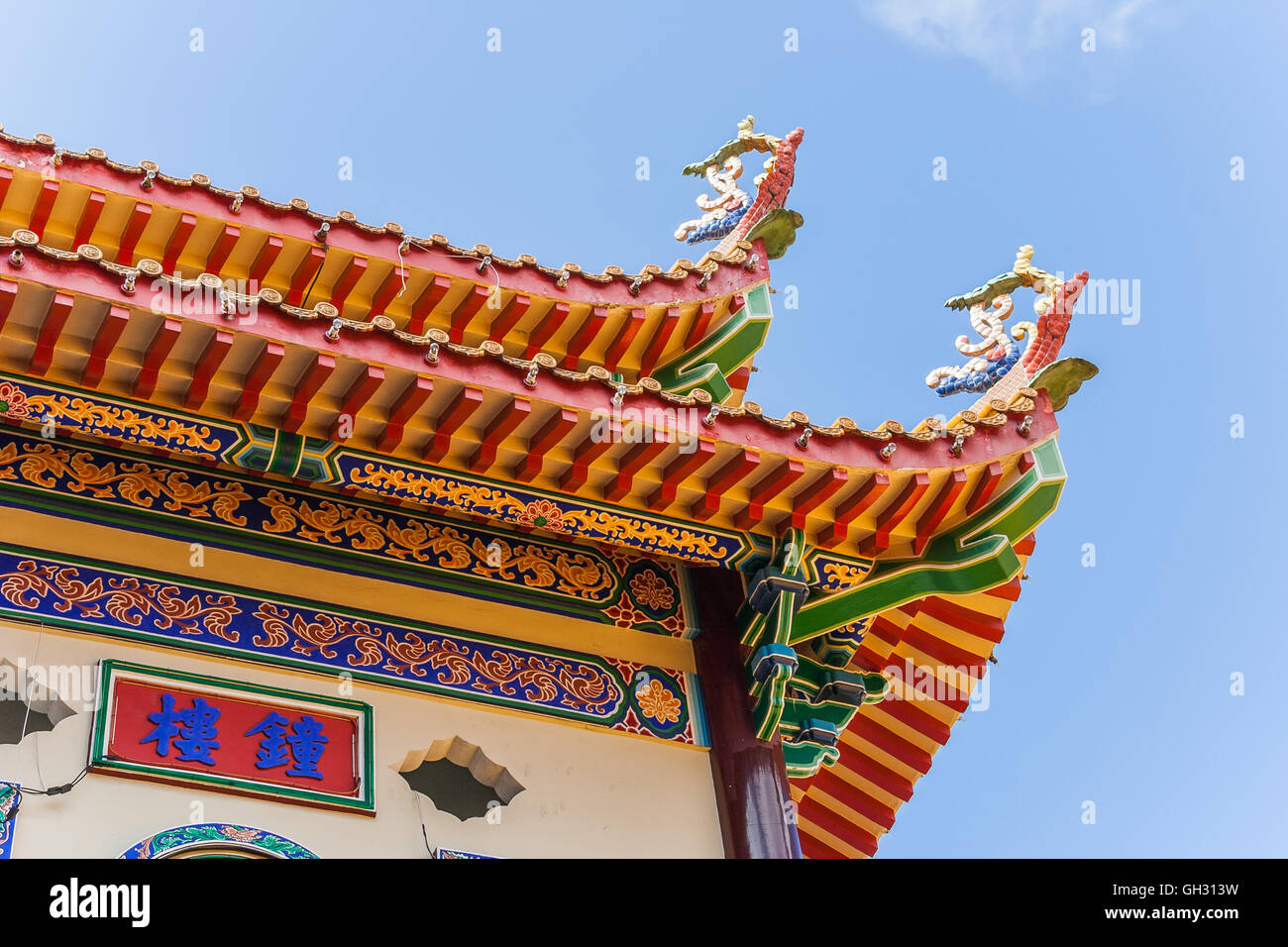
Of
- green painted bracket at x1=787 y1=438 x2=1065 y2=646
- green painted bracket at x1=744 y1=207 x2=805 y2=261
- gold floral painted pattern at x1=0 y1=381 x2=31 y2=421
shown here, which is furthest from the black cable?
green painted bracket at x1=744 y1=207 x2=805 y2=261

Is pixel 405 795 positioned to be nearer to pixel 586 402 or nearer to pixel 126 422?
pixel 586 402

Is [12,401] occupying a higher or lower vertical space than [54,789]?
higher

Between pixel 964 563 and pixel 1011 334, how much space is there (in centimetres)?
138

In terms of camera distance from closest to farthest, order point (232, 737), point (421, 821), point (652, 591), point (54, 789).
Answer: point (54, 789) → point (232, 737) → point (421, 821) → point (652, 591)

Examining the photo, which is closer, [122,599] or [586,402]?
[122,599]

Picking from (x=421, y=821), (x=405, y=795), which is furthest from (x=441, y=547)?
(x=421, y=821)

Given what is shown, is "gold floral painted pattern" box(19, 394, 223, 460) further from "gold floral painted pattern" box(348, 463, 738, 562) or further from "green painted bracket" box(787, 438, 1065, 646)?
"green painted bracket" box(787, 438, 1065, 646)

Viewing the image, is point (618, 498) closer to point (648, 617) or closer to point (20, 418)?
point (648, 617)

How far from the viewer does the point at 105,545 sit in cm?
750

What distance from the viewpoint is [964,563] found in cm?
823

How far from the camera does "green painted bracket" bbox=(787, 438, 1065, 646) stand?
816 centimetres

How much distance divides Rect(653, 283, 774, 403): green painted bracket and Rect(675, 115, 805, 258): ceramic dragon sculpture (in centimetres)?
32

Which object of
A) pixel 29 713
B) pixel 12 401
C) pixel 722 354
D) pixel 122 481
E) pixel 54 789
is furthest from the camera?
pixel 722 354

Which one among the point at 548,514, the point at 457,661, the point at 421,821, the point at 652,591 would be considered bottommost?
the point at 421,821
